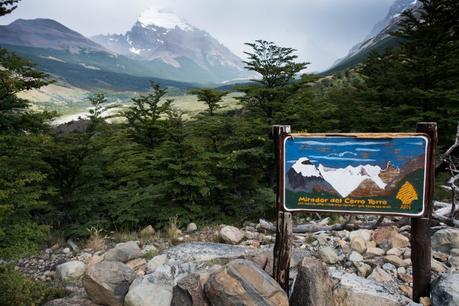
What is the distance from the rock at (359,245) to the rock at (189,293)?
293 cm

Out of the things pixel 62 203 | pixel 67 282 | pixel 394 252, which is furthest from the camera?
pixel 62 203

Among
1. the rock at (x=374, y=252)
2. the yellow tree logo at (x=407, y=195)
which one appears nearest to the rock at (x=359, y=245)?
the rock at (x=374, y=252)

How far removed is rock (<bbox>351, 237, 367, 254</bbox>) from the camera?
6277 millimetres

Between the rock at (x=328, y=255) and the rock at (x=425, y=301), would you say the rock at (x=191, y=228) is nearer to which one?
the rock at (x=328, y=255)

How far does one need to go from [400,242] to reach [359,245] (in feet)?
2.47

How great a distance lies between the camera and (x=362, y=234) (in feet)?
22.1

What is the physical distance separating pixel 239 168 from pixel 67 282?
6543 mm

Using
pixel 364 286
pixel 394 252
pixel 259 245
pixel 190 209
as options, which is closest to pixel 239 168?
pixel 190 209

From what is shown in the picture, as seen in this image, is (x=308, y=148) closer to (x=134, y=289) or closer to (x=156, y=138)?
(x=134, y=289)

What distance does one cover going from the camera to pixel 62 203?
1002 centimetres

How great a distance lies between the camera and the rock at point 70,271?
679 cm

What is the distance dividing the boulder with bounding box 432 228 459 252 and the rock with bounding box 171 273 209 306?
13.7ft

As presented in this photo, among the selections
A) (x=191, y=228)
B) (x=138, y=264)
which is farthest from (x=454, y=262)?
(x=191, y=228)

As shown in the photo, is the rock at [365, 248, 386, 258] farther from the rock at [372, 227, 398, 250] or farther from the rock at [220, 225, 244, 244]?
the rock at [220, 225, 244, 244]
